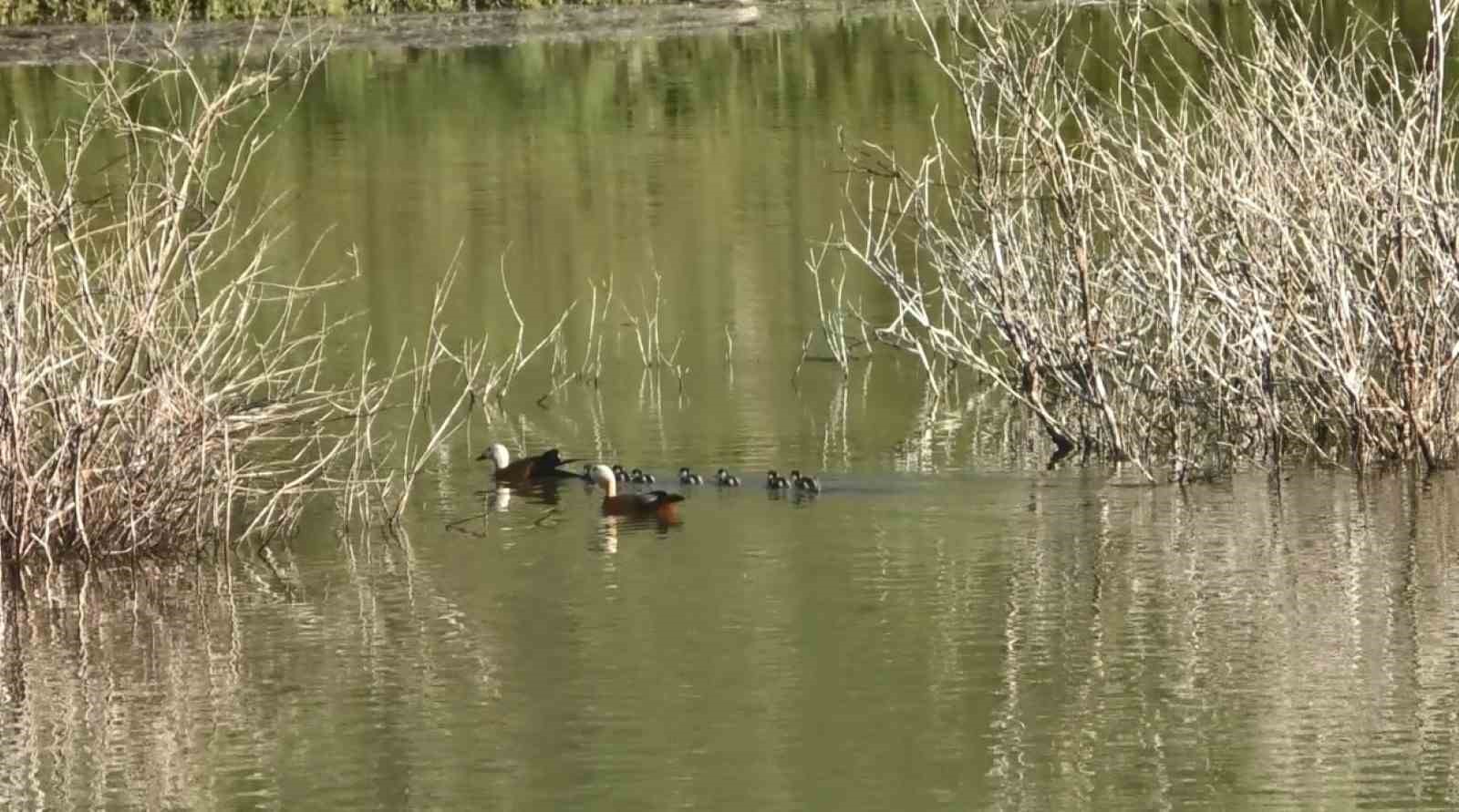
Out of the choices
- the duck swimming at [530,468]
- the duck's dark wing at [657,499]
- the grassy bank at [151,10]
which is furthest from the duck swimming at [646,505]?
the grassy bank at [151,10]

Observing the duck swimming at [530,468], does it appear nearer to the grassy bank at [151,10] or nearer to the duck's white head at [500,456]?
the duck's white head at [500,456]

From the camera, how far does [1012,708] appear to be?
8320 millimetres

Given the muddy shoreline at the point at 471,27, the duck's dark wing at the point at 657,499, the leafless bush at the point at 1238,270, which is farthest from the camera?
the muddy shoreline at the point at 471,27

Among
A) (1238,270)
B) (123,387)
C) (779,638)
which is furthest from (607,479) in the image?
(779,638)

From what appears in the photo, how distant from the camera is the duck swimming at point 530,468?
40.7ft

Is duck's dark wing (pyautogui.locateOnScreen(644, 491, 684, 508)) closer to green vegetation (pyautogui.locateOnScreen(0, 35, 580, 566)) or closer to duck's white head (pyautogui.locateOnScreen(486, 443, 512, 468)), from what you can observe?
green vegetation (pyautogui.locateOnScreen(0, 35, 580, 566))

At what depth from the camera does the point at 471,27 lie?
3669 cm

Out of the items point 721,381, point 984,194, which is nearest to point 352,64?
point 721,381

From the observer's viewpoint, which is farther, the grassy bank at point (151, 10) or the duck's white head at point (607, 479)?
the grassy bank at point (151, 10)

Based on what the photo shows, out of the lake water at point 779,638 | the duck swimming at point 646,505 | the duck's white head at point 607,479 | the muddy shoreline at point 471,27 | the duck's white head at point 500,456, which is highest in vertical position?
the muddy shoreline at point 471,27

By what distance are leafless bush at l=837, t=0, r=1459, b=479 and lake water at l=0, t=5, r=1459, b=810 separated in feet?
1.15

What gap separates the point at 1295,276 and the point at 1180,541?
1666 millimetres

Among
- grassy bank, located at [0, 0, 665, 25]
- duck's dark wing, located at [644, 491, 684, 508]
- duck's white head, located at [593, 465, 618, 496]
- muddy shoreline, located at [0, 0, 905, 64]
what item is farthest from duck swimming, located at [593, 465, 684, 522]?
grassy bank, located at [0, 0, 665, 25]

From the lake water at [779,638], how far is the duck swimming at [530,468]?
14 cm
